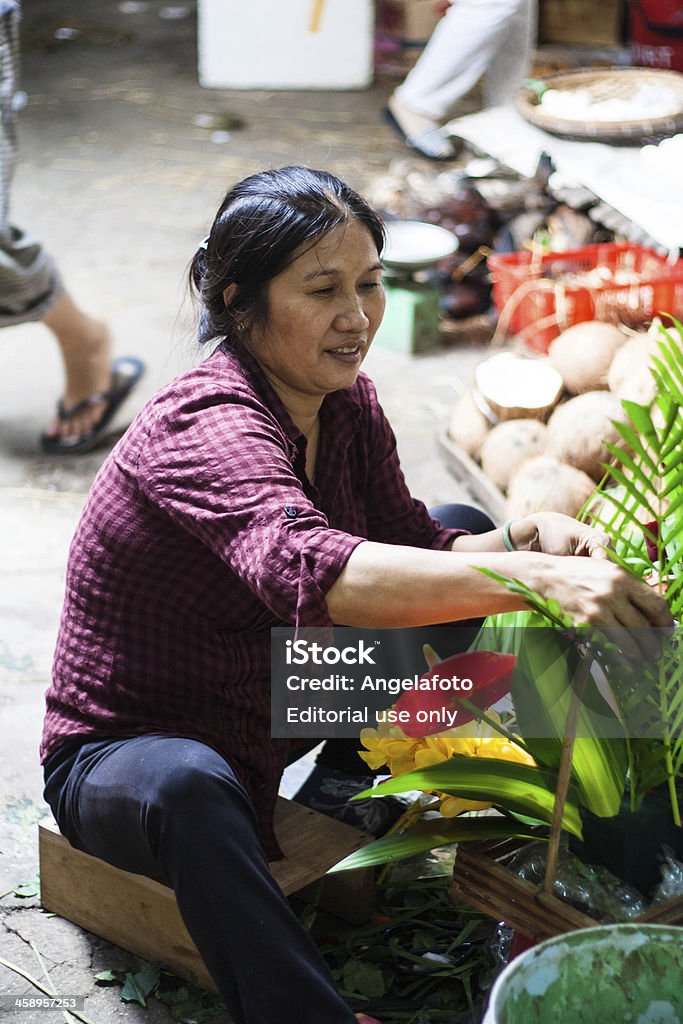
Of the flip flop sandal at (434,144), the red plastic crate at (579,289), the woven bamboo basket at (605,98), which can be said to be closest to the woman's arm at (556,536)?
the red plastic crate at (579,289)

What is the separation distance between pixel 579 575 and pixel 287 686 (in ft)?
2.16

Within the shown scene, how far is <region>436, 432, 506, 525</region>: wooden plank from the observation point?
3189mm

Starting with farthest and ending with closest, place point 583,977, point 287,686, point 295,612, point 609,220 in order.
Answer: point 609,220 < point 287,686 < point 295,612 < point 583,977

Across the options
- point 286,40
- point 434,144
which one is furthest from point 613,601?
point 286,40

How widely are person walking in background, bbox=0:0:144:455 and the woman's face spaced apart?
73.8 inches

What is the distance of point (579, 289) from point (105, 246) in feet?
7.28

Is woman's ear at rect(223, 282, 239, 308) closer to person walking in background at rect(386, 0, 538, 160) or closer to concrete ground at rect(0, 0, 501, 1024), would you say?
concrete ground at rect(0, 0, 501, 1024)

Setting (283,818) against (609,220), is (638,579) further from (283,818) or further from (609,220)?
(609,220)

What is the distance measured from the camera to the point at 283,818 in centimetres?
202

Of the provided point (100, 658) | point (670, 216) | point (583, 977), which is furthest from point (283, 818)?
point (670, 216)

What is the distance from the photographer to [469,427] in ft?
11.3

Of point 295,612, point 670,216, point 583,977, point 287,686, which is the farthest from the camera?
point 670,216

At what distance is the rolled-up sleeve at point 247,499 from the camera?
145cm

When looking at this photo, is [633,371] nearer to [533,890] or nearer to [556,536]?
[556,536]
